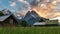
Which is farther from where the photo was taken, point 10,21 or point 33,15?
point 33,15

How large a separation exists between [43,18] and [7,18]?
47405 millimetres

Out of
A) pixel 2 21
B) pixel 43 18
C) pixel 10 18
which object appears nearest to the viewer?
pixel 2 21

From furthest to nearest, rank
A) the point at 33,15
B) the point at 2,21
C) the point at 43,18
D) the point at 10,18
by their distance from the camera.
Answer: the point at 33,15 → the point at 43,18 → the point at 10,18 → the point at 2,21

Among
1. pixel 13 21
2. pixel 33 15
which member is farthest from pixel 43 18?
pixel 13 21

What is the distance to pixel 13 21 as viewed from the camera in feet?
120

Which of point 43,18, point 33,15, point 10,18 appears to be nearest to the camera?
point 10,18

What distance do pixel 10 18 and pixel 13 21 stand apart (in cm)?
133

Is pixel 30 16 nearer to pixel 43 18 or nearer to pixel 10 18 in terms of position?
pixel 43 18

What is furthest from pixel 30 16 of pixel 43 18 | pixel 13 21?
pixel 13 21

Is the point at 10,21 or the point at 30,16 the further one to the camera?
the point at 30,16

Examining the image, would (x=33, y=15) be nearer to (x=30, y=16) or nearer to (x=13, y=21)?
(x=30, y=16)

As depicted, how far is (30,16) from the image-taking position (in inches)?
4648

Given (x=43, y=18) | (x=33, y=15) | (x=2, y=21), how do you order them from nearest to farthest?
(x=2, y=21) < (x=43, y=18) < (x=33, y=15)

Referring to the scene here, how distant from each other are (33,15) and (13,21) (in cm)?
8113
